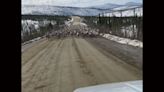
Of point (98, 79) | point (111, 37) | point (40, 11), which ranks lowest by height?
point (98, 79)

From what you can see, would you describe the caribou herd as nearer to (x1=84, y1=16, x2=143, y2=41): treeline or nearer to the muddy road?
the muddy road

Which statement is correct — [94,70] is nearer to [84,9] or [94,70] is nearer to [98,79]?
[98,79]

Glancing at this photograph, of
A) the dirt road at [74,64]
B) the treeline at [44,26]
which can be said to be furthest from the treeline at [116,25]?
the treeline at [44,26]

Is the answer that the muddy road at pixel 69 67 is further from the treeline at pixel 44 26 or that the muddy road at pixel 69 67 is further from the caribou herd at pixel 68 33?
the treeline at pixel 44 26

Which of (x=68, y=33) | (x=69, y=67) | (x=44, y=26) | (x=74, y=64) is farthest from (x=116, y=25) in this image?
(x=69, y=67)

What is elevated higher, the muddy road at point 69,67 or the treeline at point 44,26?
the treeline at point 44,26
